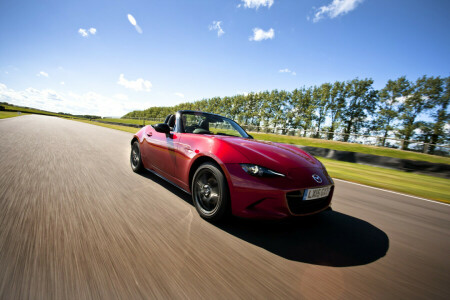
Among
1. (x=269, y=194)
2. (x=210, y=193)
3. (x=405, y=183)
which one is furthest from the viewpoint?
(x=405, y=183)

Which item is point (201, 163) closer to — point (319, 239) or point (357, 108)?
point (319, 239)

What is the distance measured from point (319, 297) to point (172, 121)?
322 centimetres

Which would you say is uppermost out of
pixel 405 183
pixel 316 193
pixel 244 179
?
pixel 244 179

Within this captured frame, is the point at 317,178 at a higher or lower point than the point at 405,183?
higher

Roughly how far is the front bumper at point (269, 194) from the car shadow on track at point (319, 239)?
0.39 ft

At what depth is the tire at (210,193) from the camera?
7.32 feet

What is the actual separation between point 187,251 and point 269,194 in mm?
908

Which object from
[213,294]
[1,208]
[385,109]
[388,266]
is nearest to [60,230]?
[1,208]

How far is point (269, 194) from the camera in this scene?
2.00m

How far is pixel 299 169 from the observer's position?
2.27 metres

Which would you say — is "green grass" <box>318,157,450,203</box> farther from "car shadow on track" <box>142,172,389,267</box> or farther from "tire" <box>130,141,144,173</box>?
"tire" <box>130,141,144,173</box>

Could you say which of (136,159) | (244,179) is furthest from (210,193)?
(136,159)

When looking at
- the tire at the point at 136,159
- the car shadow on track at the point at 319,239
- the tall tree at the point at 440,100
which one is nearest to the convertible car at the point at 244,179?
the car shadow on track at the point at 319,239

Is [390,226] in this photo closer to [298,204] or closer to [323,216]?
[323,216]
